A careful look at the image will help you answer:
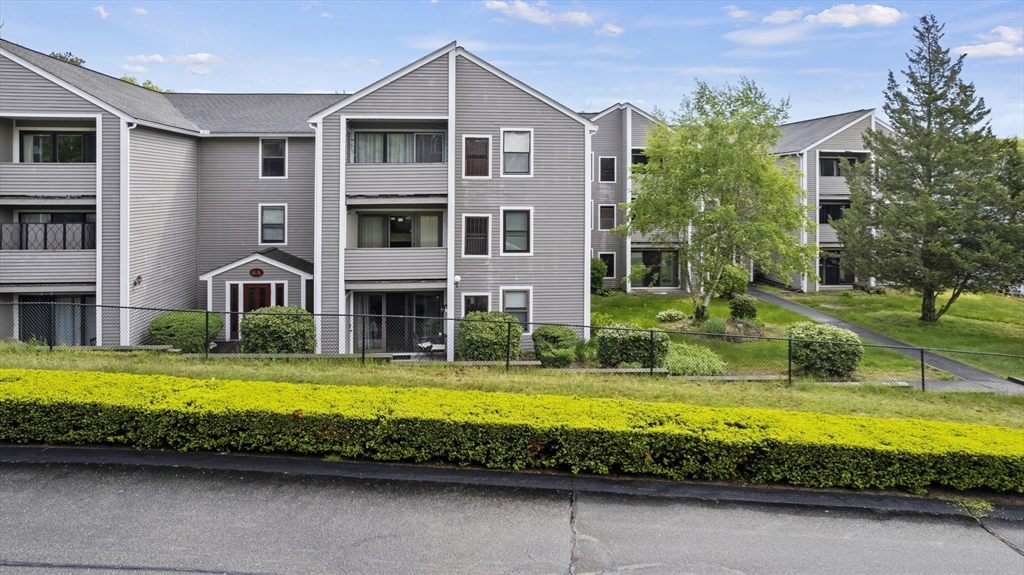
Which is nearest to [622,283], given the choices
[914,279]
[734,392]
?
[914,279]

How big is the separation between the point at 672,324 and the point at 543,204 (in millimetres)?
7676

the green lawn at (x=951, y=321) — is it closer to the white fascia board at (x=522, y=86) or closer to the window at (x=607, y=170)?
the window at (x=607, y=170)

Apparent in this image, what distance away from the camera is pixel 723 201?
2522 centimetres

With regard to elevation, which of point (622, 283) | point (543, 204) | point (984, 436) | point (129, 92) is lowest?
point (984, 436)

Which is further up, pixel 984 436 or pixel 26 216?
pixel 26 216

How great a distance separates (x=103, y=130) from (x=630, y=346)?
1586 cm

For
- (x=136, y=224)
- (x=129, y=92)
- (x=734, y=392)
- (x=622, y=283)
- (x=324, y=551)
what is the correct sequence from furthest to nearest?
(x=622, y=283), (x=129, y=92), (x=136, y=224), (x=734, y=392), (x=324, y=551)

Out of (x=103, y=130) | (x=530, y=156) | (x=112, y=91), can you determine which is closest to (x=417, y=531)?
(x=530, y=156)

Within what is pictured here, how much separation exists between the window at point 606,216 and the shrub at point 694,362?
16.7 metres

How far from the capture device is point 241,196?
24375mm

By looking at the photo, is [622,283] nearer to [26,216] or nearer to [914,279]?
[914,279]

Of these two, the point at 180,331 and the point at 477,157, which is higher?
the point at 477,157

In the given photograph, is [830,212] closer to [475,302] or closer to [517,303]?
[517,303]

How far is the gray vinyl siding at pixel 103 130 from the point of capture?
766 inches
